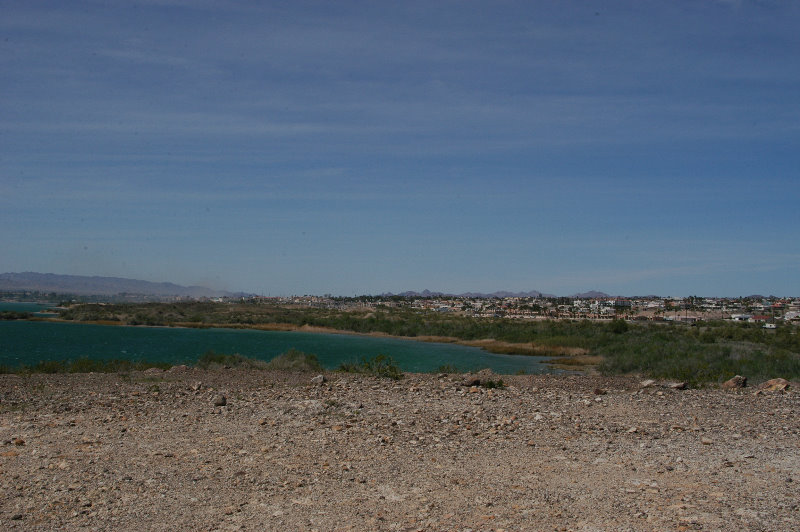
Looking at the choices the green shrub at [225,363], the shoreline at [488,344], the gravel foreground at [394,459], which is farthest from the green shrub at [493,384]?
the shoreline at [488,344]

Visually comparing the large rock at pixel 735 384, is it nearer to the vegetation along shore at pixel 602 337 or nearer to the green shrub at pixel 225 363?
the vegetation along shore at pixel 602 337

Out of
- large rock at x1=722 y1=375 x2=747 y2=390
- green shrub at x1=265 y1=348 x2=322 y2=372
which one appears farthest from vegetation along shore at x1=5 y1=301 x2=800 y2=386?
green shrub at x1=265 y1=348 x2=322 y2=372

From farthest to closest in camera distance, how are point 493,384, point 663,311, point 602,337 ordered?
point 663,311 < point 602,337 < point 493,384

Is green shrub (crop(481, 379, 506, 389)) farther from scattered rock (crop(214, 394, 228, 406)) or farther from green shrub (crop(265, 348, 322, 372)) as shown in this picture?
green shrub (crop(265, 348, 322, 372))

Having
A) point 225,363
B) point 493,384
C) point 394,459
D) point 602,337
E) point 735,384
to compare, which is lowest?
point 602,337

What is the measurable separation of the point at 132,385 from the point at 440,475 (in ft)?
33.1

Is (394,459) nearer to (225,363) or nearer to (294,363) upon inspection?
(225,363)

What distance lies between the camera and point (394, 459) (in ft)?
32.2

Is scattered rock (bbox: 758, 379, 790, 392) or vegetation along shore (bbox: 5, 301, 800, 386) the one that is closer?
scattered rock (bbox: 758, 379, 790, 392)

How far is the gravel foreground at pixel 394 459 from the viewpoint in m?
7.55

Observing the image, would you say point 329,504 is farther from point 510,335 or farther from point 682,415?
point 510,335

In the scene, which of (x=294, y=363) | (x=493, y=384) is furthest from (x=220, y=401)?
(x=294, y=363)

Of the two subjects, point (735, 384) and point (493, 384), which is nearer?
point (493, 384)

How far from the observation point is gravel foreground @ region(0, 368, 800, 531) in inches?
297
